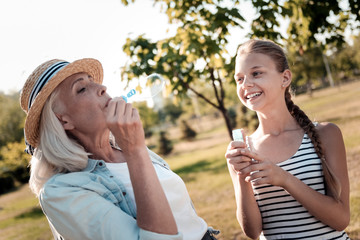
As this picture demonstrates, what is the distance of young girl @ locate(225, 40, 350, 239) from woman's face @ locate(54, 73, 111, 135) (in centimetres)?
87

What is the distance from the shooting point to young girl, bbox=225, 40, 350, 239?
2049 millimetres

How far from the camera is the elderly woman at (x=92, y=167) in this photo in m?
1.62

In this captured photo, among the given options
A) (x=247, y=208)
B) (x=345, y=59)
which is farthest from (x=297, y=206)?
(x=345, y=59)

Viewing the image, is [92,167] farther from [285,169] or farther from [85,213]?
[285,169]

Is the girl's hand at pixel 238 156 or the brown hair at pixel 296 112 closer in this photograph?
the girl's hand at pixel 238 156

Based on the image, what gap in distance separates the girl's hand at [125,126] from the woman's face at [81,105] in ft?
0.96

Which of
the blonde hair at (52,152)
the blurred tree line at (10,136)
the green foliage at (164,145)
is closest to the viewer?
the blonde hair at (52,152)

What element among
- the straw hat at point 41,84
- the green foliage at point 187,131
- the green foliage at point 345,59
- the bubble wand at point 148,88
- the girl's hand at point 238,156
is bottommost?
the green foliage at point 187,131

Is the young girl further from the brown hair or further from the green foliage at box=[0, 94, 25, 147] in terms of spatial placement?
the green foliage at box=[0, 94, 25, 147]

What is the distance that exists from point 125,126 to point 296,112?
4.44ft

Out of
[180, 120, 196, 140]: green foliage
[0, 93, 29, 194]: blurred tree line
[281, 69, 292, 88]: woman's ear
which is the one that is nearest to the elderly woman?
[281, 69, 292, 88]: woman's ear

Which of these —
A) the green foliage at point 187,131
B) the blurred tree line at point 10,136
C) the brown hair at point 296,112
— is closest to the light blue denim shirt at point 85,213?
the brown hair at point 296,112

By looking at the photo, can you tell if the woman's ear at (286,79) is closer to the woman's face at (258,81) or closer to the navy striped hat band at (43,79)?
the woman's face at (258,81)

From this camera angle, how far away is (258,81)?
2.19 metres
